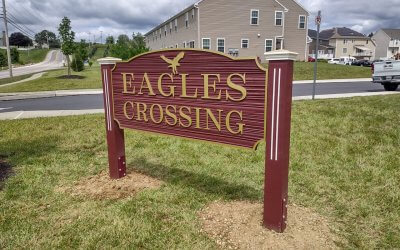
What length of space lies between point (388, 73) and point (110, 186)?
14280mm

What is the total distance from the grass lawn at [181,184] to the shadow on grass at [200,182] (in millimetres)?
16

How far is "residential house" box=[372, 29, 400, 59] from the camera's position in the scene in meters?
72.7

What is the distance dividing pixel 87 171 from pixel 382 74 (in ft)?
46.9

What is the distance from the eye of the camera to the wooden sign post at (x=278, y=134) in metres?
2.97

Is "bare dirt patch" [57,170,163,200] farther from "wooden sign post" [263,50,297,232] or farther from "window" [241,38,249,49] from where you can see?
"window" [241,38,249,49]

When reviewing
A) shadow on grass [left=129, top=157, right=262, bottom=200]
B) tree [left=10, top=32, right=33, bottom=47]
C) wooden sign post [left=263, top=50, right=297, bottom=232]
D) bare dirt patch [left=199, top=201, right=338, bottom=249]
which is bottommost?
bare dirt patch [left=199, top=201, right=338, bottom=249]

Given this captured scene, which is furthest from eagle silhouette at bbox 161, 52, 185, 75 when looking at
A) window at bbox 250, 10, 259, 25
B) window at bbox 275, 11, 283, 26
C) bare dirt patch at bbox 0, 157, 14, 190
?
window at bbox 275, 11, 283, 26

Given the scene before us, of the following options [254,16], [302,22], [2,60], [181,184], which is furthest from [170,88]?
[2,60]

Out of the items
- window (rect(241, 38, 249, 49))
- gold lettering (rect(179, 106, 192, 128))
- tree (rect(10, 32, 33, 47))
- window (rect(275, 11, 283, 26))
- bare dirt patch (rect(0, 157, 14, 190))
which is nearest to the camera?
gold lettering (rect(179, 106, 192, 128))

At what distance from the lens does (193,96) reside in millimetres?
3785

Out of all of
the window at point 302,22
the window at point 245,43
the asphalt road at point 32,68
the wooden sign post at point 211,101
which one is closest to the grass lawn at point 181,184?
the wooden sign post at point 211,101

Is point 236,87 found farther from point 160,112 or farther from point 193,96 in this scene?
point 160,112

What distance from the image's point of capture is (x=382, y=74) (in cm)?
1431

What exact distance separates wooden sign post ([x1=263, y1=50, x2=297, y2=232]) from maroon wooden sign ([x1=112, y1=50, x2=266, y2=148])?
0.42 ft
